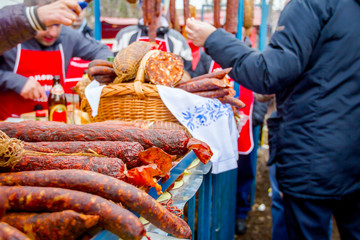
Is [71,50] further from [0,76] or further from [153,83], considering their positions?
[153,83]

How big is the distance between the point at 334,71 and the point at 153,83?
3.67 ft

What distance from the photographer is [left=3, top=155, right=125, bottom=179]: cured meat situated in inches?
34.8

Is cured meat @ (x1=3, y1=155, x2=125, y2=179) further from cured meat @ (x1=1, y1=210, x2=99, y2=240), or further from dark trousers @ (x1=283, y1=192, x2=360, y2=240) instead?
dark trousers @ (x1=283, y1=192, x2=360, y2=240)

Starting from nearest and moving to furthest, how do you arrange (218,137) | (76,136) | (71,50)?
(76,136), (218,137), (71,50)

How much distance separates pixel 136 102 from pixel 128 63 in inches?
10.7

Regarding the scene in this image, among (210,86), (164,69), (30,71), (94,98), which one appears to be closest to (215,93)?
(210,86)

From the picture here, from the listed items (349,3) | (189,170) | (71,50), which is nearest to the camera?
(189,170)

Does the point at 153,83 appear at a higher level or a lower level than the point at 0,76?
higher

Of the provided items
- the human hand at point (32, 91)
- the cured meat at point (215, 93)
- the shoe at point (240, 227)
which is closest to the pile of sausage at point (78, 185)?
the cured meat at point (215, 93)

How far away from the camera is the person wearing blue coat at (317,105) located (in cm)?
182

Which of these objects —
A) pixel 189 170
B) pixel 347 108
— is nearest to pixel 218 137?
pixel 189 170

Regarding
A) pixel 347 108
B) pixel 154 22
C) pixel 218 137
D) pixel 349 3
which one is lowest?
pixel 218 137

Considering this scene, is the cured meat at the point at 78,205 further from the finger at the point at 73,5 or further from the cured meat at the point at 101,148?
the finger at the point at 73,5

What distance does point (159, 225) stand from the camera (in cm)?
84
